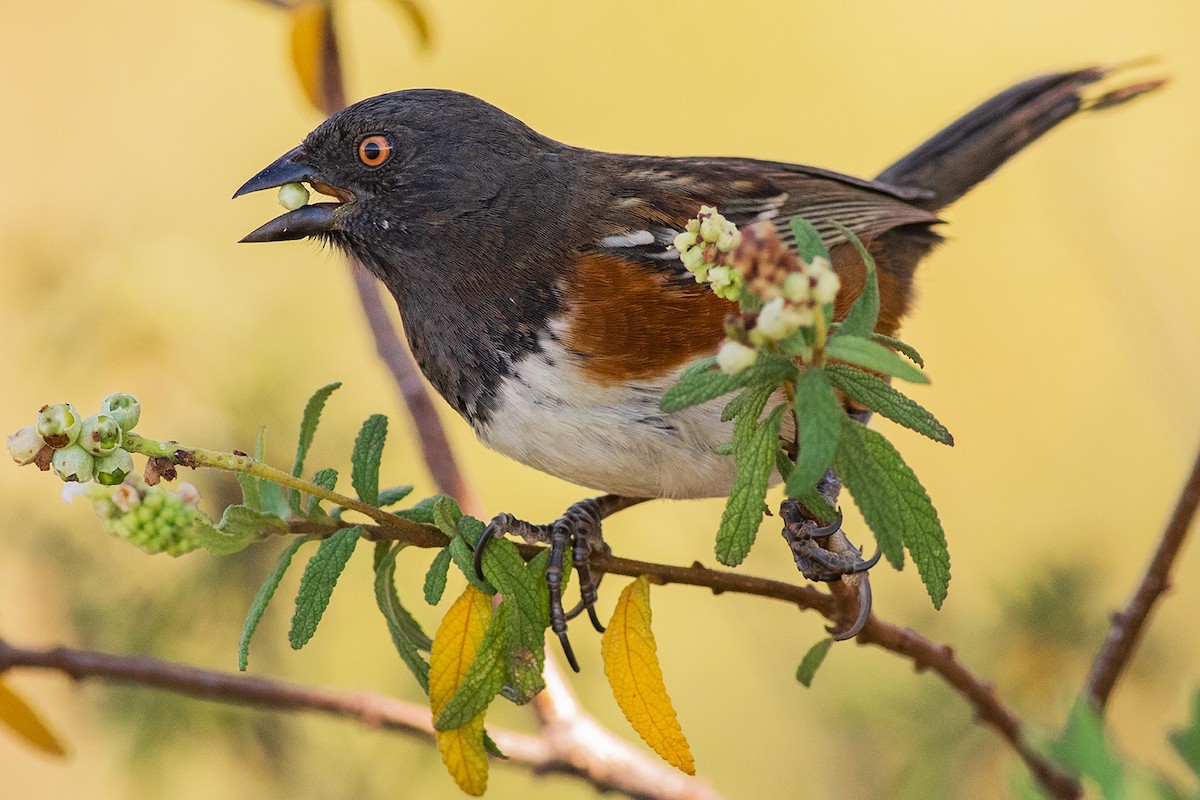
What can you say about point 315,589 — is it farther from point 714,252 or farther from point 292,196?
point 292,196

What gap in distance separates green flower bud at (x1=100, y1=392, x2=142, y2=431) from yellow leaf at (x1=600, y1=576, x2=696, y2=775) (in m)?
0.68

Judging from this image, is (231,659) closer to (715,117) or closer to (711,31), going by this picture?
(715,117)

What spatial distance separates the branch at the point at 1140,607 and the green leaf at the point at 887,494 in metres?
0.80

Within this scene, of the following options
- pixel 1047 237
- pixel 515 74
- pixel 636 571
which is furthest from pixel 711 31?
pixel 636 571

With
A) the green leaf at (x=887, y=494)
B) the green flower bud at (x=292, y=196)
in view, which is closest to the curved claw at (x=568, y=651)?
the green leaf at (x=887, y=494)

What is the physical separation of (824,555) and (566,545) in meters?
0.40

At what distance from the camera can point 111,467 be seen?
4.33 feet

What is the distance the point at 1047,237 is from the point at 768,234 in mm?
5530

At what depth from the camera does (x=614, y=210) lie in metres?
2.51

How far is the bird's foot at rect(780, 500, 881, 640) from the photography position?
74.1 inches

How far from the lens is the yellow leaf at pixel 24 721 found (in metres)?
1.85

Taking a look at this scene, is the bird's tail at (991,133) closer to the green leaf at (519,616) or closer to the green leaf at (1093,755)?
the green leaf at (519,616)

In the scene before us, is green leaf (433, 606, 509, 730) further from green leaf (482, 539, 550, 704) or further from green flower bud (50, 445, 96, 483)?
green flower bud (50, 445, 96, 483)

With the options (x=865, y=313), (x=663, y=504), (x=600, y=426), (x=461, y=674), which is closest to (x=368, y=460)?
(x=461, y=674)
